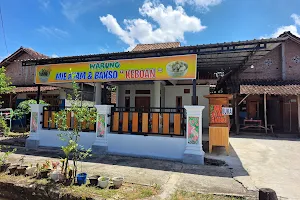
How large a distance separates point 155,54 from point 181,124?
2.32m

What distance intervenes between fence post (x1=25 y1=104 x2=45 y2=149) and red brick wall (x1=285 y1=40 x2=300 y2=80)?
14.7 meters

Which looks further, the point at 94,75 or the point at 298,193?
the point at 94,75

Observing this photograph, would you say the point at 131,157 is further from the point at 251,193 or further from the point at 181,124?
the point at 251,193

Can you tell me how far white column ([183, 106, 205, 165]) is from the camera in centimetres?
526

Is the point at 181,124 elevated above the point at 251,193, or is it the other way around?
the point at 181,124

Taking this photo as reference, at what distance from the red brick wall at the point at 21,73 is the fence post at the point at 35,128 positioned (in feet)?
30.8

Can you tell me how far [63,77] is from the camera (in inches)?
275

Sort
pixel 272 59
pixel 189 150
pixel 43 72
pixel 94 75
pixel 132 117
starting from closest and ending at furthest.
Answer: pixel 189 150 → pixel 132 117 → pixel 94 75 → pixel 43 72 → pixel 272 59

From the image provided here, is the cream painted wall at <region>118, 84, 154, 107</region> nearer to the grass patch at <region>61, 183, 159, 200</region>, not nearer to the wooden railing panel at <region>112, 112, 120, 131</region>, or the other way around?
the wooden railing panel at <region>112, 112, 120, 131</region>

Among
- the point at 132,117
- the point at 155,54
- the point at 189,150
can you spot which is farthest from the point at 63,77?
the point at 189,150

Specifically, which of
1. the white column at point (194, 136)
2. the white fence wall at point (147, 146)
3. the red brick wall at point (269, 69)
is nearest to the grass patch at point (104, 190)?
the white column at point (194, 136)

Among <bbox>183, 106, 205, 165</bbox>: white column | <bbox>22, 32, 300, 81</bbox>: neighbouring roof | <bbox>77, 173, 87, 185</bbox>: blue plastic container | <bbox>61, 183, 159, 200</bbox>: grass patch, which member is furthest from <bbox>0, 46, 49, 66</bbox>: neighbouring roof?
<bbox>61, 183, 159, 200</bbox>: grass patch

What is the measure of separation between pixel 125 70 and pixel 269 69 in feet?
38.0

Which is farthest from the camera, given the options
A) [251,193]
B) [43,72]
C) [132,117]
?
[43,72]
